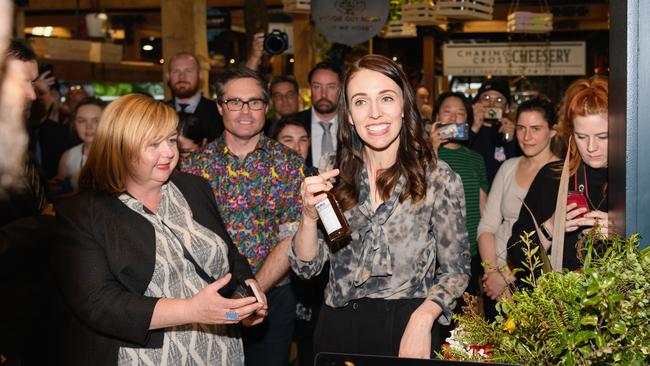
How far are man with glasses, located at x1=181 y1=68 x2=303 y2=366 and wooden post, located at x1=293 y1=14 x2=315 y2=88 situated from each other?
736cm

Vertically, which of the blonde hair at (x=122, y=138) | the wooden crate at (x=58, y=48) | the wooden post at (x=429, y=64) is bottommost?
the blonde hair at (x=122, y=138)

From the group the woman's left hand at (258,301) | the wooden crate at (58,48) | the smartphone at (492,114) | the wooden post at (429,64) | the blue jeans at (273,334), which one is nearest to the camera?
the woman's left hand at (258,301)

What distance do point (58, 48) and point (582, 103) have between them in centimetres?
969

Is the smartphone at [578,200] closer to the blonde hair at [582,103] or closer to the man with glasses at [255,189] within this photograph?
the blonde hair at [582,103]

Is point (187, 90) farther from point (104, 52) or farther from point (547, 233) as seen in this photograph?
point (104, 52)

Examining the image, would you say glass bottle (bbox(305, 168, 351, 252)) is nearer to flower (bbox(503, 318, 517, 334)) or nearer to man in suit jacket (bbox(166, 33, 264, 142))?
flower (bbox(503, 318, 517, 334))

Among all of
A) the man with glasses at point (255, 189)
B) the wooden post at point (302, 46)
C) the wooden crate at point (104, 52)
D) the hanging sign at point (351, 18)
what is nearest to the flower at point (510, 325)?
the man with glasses at point (255, 189)

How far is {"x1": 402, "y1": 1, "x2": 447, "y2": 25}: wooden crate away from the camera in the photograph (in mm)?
8211

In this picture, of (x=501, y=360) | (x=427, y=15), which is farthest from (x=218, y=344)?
(x=427, y=15)

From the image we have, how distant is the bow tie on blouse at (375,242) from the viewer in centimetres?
255

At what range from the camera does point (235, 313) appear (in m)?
2.45

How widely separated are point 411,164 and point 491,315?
7.47 feet

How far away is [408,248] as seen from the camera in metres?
2.58

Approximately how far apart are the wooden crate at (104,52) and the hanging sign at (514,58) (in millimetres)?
5319
